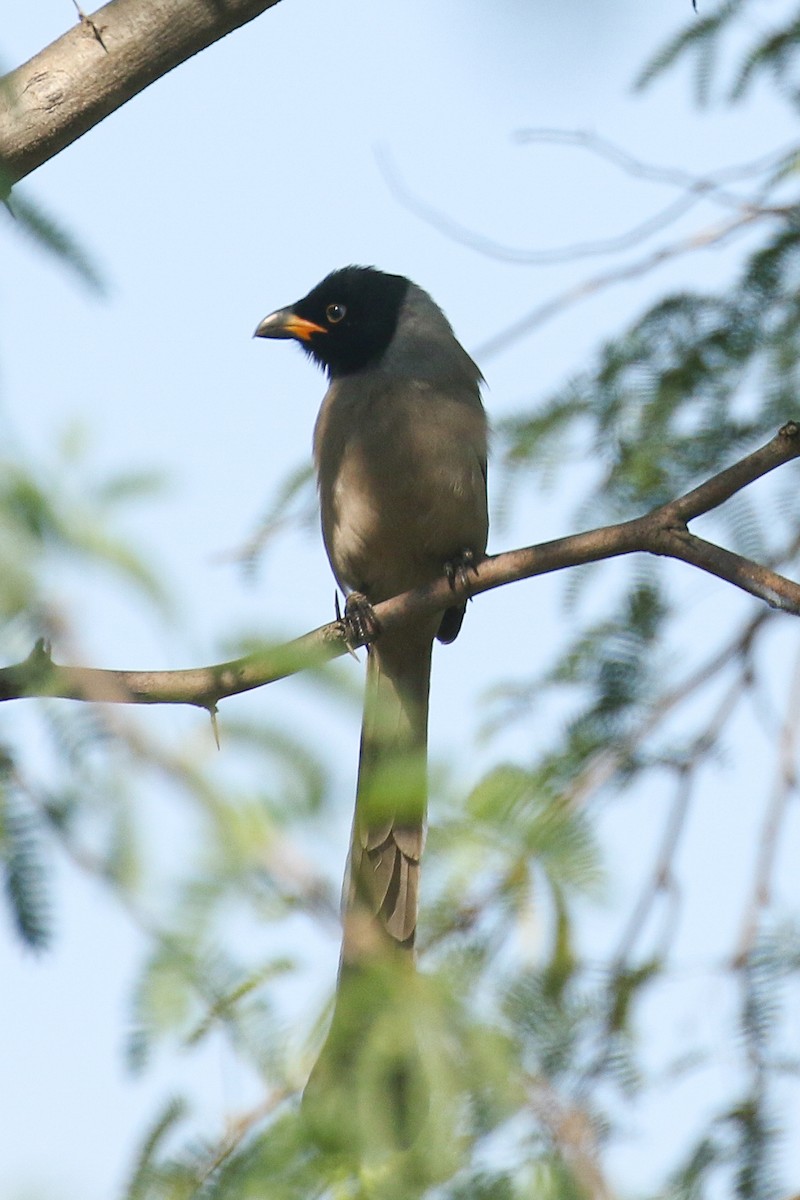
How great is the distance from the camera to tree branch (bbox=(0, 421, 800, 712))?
2611 millimetres

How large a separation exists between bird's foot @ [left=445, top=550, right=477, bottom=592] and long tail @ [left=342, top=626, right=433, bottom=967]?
46cm

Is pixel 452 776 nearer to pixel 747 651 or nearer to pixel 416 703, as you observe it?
pixel 747 651

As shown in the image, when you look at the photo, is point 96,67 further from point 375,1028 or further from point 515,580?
point 375,1028

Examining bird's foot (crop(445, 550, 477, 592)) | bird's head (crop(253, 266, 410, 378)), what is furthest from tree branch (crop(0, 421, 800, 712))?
bird's head (crop(253, 266, 410, 378))

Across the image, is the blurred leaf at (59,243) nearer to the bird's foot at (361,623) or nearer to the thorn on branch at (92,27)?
the thorn on branch at (92,27)

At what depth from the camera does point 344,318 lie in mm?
6336

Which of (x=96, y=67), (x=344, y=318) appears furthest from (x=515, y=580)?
(x=344, y=318)

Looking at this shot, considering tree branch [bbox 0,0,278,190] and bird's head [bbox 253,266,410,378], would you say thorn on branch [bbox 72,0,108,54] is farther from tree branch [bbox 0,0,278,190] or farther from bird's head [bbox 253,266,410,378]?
bird's head [bbox 253,266,410,378]

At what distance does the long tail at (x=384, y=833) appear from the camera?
2639mm

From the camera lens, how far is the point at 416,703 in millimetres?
5672

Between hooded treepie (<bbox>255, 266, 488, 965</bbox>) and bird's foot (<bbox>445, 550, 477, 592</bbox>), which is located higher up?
hooded treepie (<bbox>255, 266, 488, 965</bbox>)

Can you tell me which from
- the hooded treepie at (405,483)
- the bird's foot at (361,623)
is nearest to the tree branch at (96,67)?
the bird's foot at (361,623)

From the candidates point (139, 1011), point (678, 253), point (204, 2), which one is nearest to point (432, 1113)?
point (139, 1011)

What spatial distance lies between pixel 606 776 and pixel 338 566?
1680 mm
